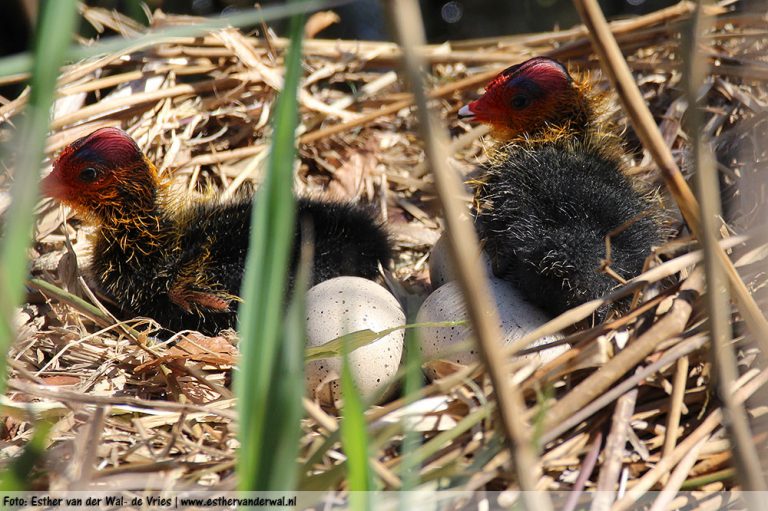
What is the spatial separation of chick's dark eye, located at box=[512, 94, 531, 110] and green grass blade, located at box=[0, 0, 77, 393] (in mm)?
1330

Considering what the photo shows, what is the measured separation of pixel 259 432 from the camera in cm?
88

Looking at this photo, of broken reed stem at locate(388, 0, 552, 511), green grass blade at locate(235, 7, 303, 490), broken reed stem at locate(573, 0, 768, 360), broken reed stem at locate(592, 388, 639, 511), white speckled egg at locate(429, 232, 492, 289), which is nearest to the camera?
broken reed stem at locate(388, 0, 552, 511)

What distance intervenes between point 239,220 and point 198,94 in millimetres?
863

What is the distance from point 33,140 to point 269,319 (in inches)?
13.3

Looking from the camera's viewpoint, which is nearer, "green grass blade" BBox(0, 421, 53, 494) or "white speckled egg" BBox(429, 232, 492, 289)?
"green grass blade" BBox(0, 421, 53, 494)

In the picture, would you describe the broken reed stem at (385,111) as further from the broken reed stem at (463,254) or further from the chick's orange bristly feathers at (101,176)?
the broken reed stem at (463,254)

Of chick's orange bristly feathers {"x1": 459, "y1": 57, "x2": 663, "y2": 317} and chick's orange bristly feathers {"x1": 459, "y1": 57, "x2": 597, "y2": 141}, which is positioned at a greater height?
chick's orange bristly feathers {"x1": 459, "y1": 57, "x2": 597, "y2": 141}

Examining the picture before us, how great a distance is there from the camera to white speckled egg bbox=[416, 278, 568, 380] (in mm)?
1688

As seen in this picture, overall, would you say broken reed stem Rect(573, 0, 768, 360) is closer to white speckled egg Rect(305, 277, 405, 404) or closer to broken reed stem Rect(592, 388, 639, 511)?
broken reed stem Rect(592, 388, 639, 511)

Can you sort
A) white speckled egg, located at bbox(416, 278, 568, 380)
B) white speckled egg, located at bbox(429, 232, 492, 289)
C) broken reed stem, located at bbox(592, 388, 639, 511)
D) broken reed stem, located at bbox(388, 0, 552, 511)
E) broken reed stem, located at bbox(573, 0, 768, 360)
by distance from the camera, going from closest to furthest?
1. broken reed stem, located at bbox(388, 0, 552, 511)
2. broken reed stem, located at bbox(573, 0, 768, 360)
3. broken reed stem, located at bbox(592, 388, 639, 511)
4. white speckled egg, located at bbox(416, 278, 568, 380)
5. white speckled egg, located at bbox(429, 232, 492, 289)

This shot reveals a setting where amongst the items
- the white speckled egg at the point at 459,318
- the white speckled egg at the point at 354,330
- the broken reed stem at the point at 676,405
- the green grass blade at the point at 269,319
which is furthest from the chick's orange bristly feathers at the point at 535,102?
the green grass blade at the point at 269,319

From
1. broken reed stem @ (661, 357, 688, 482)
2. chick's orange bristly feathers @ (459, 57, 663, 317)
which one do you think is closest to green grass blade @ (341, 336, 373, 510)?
broken reed stem @ (661, 357, 688, 482)

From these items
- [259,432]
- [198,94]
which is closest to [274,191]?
[259,432]

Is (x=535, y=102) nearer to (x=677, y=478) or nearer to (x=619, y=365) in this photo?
(x=619, y=365)
